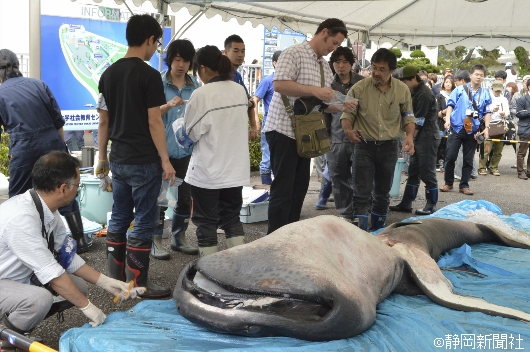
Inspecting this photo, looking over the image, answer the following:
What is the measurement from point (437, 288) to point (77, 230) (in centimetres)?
312

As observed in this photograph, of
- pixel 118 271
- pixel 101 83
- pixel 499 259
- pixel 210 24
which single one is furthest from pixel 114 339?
pixel 210 24

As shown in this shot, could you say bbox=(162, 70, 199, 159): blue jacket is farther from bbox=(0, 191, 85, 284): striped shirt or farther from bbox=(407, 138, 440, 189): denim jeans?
bbox=(407, 138, 440, 189): denim jeans

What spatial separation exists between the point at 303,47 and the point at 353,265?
2355 millimetres

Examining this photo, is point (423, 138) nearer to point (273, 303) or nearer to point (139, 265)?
point (139, 265)

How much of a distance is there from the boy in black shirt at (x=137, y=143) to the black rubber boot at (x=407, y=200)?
462 centimetres

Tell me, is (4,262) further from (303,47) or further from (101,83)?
(303,47)

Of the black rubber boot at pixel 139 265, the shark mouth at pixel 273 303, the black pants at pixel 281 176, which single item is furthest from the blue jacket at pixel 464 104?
the shark mouth at pixel 273 303

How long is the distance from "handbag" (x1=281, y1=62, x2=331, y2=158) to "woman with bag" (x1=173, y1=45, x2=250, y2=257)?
61cm

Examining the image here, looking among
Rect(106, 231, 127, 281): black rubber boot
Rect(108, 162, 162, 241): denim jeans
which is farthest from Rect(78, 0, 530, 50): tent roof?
Rect(106, 231, 127, 281): black rubber boot

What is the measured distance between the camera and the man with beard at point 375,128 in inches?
240

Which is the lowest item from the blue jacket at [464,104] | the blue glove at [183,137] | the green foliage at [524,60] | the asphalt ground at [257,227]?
the asphalt ground at [257,227]

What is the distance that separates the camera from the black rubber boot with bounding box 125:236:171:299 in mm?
4172

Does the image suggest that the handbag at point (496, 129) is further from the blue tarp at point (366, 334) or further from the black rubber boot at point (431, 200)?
the blue tarp at point (366, 334)

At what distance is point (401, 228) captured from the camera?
195 inches
